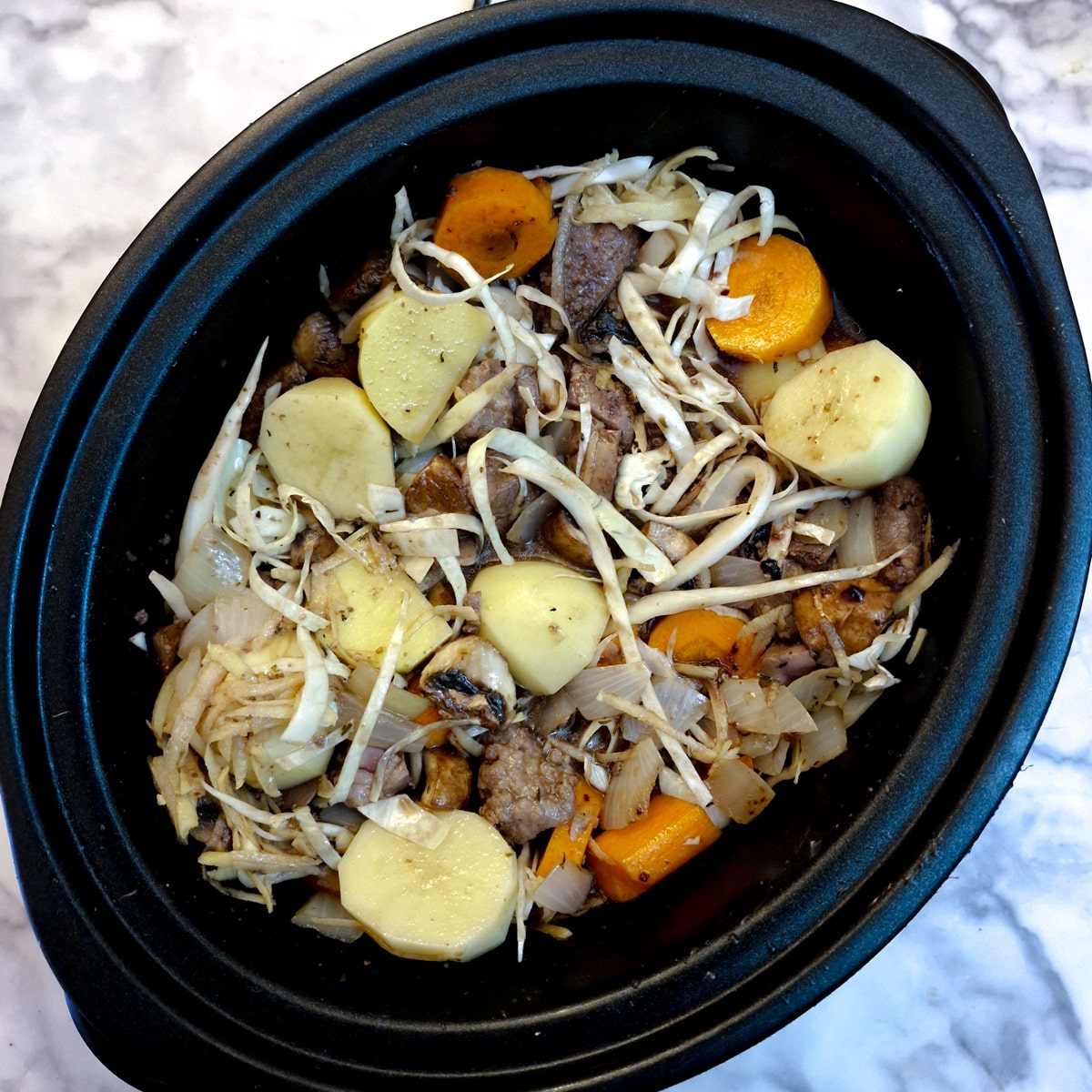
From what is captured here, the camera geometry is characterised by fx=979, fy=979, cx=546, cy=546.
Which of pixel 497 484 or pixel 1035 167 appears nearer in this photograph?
pixel 497 484

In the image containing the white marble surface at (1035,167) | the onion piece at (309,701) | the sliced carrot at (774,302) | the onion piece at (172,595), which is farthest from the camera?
the white marble surface at (1035,167)

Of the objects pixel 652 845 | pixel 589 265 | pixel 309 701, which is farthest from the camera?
pixel 589 265

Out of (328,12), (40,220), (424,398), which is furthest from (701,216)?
(40,220)

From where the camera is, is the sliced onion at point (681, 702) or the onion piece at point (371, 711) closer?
the onion piece at point (371, 711)

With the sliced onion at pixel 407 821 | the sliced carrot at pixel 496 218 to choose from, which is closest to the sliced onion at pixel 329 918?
the sliced onion at pixel 407 821

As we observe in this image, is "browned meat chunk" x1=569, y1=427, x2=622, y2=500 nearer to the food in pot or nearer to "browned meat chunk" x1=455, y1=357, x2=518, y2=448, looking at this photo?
the food in pot

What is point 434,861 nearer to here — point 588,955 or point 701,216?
point 588,955

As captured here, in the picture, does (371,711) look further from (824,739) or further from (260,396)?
(824,739)

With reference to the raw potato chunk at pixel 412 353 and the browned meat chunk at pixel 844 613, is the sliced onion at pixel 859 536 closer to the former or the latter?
the browned meat chunk at pixel 844 613

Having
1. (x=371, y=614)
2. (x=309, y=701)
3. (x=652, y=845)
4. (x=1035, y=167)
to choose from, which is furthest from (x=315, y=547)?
(x=1035, y=167)
